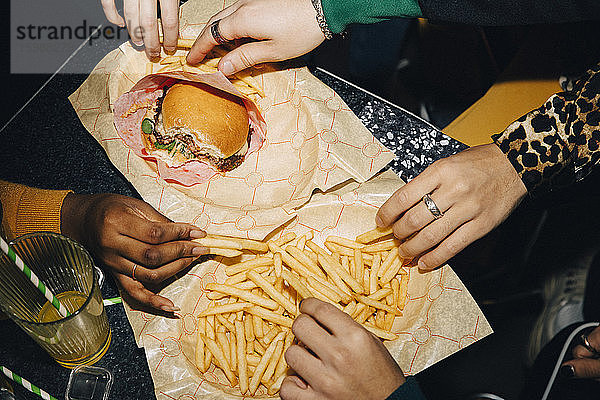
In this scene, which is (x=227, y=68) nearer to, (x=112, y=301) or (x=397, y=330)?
(x=112, y=301)

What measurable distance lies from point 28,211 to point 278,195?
3.10ft

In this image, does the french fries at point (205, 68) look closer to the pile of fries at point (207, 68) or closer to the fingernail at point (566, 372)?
the pile of fries at point (207, 68)

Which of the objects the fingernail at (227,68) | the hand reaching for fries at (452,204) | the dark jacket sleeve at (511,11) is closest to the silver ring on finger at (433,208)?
the hand reaching for fries at (452,204)

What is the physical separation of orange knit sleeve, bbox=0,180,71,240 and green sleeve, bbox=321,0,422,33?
4.08ft

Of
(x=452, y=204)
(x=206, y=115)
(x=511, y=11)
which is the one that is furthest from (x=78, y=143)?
(x=511, y=11)

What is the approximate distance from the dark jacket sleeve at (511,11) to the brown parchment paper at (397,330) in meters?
0.90

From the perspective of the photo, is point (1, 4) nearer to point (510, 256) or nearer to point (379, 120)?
point (379, 120)

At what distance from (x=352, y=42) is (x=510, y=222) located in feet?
4.65

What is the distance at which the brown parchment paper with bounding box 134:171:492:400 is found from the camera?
156 centimetres

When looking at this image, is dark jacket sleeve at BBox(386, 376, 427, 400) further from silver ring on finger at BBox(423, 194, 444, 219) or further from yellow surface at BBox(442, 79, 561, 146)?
yellow surface at BBox(442, 79, 561, 146)

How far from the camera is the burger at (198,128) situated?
6.86 feet

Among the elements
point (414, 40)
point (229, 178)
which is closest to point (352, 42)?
point (414, 40)

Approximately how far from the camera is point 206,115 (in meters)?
2.10

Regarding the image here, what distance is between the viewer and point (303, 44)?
6.62 ft
